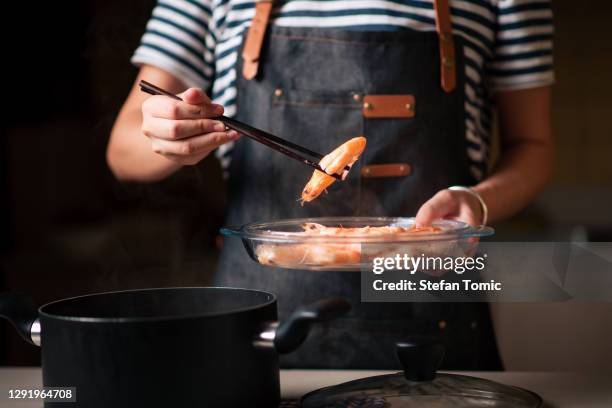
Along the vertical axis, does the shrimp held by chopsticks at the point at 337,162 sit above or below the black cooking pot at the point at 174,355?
above

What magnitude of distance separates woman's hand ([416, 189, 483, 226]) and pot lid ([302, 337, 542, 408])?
0.69 feet

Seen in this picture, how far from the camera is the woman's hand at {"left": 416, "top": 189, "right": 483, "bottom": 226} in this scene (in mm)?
744

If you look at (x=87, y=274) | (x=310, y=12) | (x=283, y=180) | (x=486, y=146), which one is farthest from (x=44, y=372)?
(x=87, y=274)

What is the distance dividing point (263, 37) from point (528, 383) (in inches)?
20.7

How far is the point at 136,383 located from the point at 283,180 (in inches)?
20.5

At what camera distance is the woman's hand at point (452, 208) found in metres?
0.74

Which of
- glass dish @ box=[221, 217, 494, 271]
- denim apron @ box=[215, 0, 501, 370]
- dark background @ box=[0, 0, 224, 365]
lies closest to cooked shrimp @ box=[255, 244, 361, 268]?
glass dish @ box=[221, 217, 494, 271]

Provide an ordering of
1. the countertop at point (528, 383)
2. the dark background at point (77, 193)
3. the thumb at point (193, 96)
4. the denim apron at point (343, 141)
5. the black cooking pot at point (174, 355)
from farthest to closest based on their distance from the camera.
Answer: the dark background at point (77, 193)
the denim apron at point (343, 141)
the thumb at point (193, 96)
the countertop at point (528, 383)
the black cooking pot at point (174, 355)

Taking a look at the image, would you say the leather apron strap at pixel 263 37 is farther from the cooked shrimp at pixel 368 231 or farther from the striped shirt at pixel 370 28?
the cooked shrimp at pixel 368 231

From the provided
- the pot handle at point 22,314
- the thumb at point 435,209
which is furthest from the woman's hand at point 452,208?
the pot handle at point 22,314

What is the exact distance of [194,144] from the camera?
0.77 m

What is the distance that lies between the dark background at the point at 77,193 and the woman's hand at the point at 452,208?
104cm

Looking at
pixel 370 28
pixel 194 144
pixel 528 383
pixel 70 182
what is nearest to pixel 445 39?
pixel 370 28

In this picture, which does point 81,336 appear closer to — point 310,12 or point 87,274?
point 310,12
